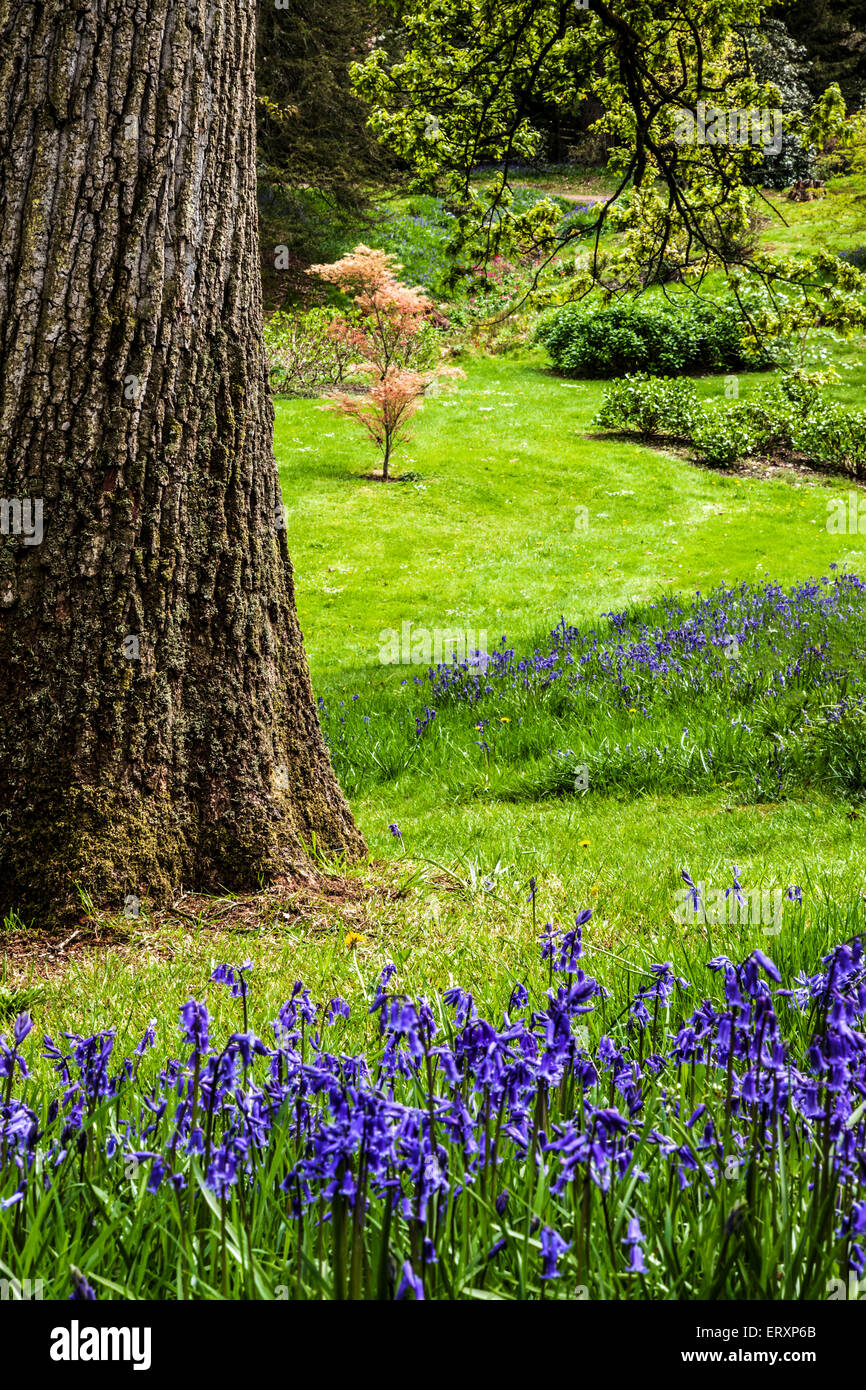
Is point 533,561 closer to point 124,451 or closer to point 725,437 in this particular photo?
point 725,437

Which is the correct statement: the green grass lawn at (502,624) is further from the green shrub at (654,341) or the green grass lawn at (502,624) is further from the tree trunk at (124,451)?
the green shrub at (654,341)

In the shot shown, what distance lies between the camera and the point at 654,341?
25.3m

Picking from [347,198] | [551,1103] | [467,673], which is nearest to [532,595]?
[467,673]

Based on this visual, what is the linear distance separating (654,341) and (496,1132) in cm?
2701

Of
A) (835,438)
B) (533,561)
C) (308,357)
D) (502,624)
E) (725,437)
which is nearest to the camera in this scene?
(502,624)

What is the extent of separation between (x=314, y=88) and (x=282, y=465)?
18.0 m

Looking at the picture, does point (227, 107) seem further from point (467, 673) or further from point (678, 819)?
point (467, 673)

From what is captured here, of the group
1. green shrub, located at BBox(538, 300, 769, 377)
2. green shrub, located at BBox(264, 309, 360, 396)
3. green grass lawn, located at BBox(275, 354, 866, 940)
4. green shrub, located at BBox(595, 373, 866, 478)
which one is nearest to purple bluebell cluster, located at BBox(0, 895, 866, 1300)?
green grass lawn, located at BBox(275, 354, 866, 940)

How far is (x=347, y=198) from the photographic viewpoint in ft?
104

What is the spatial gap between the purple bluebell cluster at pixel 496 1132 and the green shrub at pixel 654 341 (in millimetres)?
26089

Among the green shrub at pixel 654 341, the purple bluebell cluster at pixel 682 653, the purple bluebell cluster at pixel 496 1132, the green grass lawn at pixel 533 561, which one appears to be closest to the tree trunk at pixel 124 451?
the green grass lawn at pixel 533 561

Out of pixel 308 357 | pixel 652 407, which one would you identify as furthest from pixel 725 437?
pixel 308 357

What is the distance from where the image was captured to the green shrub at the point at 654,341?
82.6 ft

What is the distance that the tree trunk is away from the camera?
3303 millimetres
